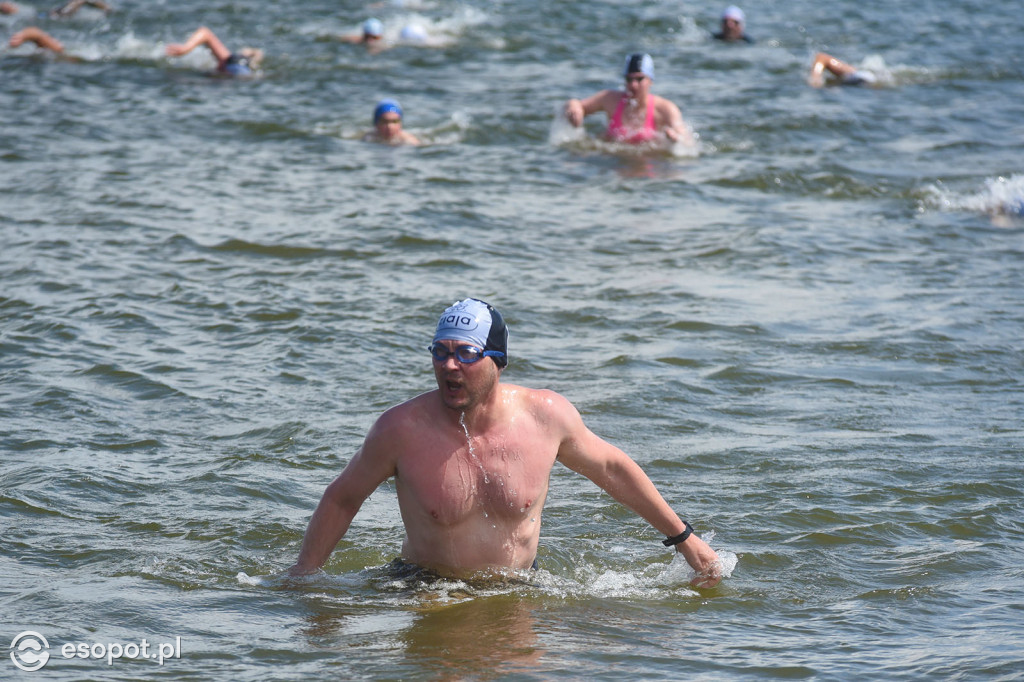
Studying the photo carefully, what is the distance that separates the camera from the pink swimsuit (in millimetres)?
16422

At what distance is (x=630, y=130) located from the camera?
54.3ft

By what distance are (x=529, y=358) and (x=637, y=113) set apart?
25.4 ft

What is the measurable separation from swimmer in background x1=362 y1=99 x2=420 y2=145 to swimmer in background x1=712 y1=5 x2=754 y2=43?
950 cm

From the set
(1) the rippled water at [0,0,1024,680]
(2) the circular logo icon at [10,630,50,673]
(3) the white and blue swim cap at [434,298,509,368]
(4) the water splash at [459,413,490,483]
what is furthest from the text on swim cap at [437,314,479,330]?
(2) the circular logo icon at [10,630,50,673]

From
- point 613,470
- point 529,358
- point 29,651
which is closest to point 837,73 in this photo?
point 529,358

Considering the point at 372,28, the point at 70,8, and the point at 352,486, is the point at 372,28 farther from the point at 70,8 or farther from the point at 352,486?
the point at 352,486

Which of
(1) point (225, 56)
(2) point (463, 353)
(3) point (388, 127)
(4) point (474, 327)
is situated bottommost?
(3) point (388, 127)

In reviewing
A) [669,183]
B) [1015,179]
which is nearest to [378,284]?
[669,183]

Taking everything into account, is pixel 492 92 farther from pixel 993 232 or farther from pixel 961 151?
pixel 993 232

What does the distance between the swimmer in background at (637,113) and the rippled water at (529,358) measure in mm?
361

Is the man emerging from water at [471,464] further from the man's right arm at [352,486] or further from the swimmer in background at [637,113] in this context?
the swimmer in background at [637,113]

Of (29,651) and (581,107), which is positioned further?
(581,107)

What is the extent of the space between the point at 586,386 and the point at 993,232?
6.16 metres

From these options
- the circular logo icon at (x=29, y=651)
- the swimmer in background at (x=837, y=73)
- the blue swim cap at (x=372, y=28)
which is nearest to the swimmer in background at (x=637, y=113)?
the swimmer in background at (x=837, y=73)
